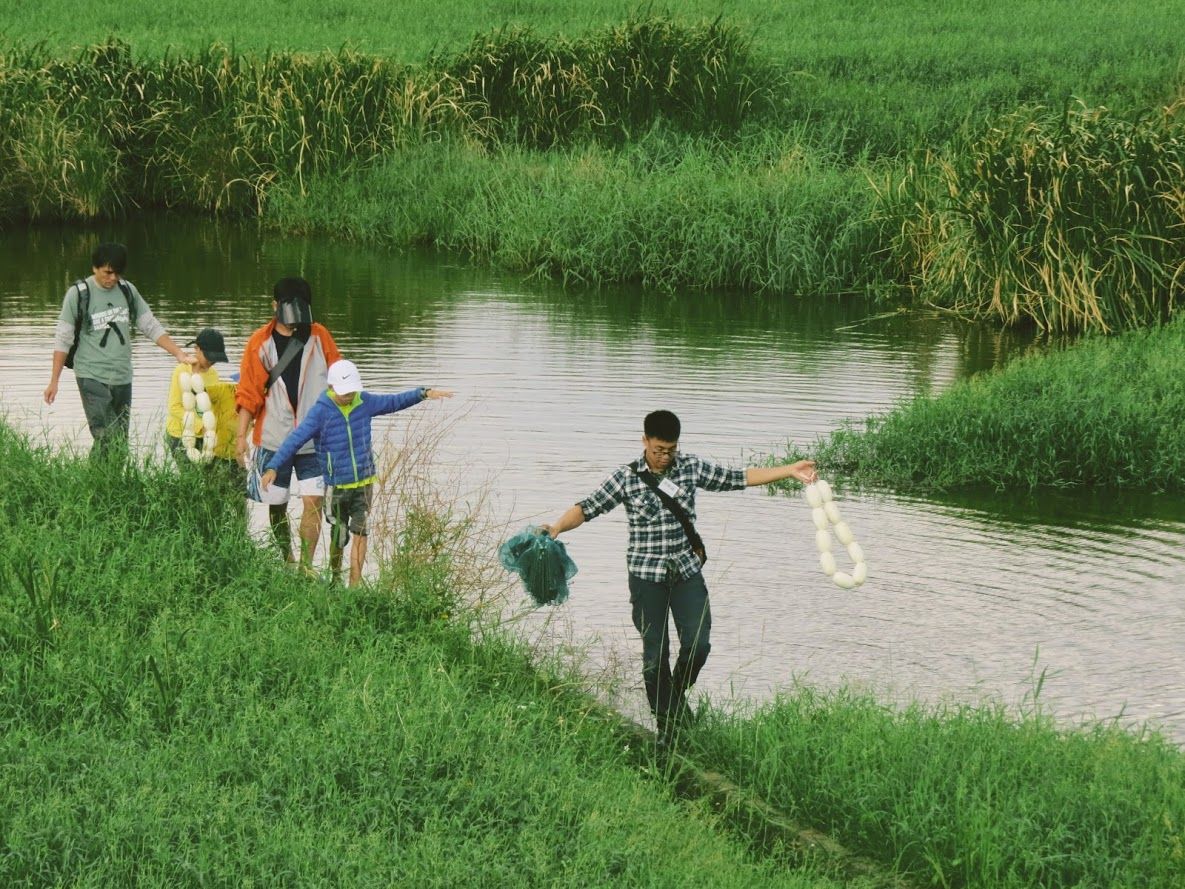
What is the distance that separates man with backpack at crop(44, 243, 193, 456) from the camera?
11.7 m

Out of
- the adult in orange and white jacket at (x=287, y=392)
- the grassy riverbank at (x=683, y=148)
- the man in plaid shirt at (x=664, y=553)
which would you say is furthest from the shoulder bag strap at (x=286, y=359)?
the grassy riverbank at (x=683, y=148)

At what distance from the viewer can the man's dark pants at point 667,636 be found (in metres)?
8.53

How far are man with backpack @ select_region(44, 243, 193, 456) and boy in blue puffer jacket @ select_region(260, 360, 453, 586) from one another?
2047 mm

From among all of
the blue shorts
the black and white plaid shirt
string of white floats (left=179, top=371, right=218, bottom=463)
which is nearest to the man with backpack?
string of white floats (left=179, top=371, right=218, bottom=463)

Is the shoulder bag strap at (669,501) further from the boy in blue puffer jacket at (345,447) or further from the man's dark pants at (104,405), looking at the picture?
the man's dark pants at (104,405)

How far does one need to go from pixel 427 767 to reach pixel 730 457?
7.17 m

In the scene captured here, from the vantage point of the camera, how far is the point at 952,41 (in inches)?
1483

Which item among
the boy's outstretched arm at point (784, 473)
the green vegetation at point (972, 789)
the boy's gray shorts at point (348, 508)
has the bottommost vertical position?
the green vegetation at point (972, 789)

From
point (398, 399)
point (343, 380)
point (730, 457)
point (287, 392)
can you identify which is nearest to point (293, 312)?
point (287, 392)

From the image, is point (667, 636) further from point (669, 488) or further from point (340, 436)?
point (340, 436)

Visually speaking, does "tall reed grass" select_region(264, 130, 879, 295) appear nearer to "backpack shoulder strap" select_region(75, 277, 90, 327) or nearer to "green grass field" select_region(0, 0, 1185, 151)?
"green grass field" select_region(0, 0, 1185, 151)

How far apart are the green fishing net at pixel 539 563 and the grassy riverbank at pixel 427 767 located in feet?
1.41

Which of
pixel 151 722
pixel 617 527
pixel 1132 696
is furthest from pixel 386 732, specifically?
pixel 617 527

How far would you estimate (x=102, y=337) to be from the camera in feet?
38.6
